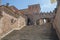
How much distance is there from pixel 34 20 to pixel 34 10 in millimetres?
3414

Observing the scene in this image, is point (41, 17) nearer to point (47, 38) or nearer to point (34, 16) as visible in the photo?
point (34, 16)

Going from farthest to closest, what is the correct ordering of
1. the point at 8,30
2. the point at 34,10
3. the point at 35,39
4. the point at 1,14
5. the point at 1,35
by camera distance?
the point at 34,10, the point at 8,30, the point at 1,14, the point at 1,35, the point at 35,39

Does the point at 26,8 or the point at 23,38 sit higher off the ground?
the point at 26,8

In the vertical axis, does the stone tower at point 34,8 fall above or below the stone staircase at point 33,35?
above

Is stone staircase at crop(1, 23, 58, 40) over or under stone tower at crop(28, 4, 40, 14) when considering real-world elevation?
under

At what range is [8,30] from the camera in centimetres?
1252

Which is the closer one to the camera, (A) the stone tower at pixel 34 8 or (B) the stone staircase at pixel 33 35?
(B) the stone staircase at pixel 33 35

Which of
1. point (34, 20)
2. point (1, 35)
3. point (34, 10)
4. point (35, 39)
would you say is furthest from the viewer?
point (34, 10)

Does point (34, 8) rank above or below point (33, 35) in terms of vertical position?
above

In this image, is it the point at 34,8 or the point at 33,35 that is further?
the point at 34,8

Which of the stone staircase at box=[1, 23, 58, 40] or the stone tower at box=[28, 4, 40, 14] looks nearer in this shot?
the stone staircase at box=[1, 23, 58, 40]

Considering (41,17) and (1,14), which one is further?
(41,17)

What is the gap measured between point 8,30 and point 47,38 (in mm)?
4282

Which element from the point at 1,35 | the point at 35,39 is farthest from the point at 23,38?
the point at 1,35
